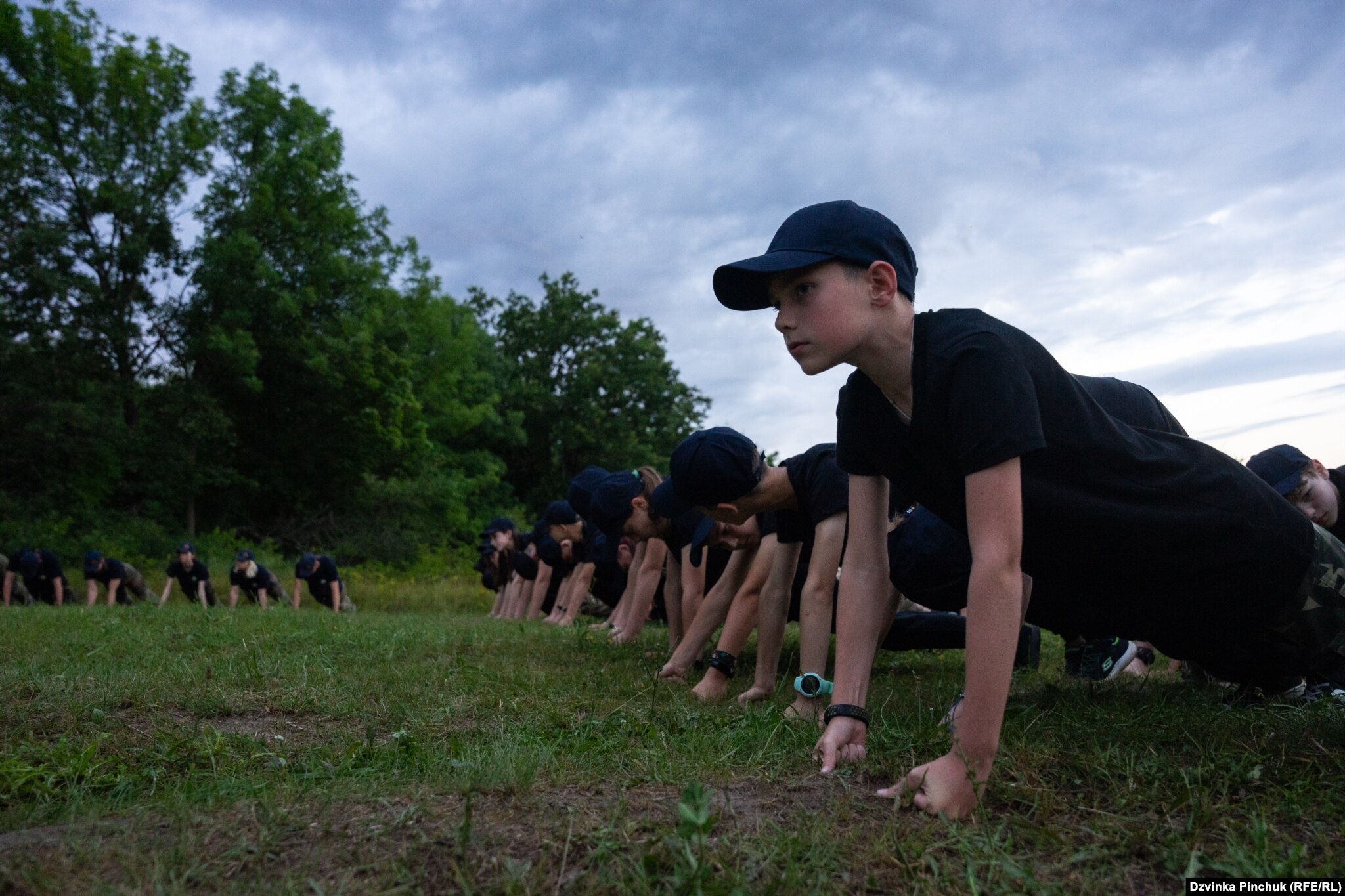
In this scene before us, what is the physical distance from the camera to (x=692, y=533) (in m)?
7.20

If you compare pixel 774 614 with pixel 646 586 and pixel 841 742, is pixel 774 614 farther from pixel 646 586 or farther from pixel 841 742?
pixel 646 586

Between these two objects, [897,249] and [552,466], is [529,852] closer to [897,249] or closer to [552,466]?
[897,249]

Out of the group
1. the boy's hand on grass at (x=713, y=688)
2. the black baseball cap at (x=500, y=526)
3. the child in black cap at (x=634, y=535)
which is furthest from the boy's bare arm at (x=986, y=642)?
the black baseball cap at (x=500, y=526)

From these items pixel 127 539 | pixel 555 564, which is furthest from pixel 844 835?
pixel 127 539

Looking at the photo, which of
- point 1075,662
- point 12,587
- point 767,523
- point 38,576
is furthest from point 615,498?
point 12,587

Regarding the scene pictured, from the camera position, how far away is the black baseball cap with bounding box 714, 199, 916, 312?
9.25 feet

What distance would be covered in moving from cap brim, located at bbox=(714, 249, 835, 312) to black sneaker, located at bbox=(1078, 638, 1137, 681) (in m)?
3.88

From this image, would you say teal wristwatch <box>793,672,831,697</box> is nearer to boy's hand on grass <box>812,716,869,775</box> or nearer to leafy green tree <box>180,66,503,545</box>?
boy's hand on grass <box>812,716,869,775</box>

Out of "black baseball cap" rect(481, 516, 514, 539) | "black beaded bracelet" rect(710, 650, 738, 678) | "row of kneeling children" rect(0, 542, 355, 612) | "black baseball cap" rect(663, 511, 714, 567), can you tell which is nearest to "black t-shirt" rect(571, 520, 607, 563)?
"black baseball cap" rect(663, 511, 714, 567)

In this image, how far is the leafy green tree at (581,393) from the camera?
45312 millimetres

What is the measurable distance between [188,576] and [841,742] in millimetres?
20196

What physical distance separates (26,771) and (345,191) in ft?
106

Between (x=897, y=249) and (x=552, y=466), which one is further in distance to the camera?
(x=552, y=466)

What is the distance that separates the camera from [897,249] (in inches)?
115
